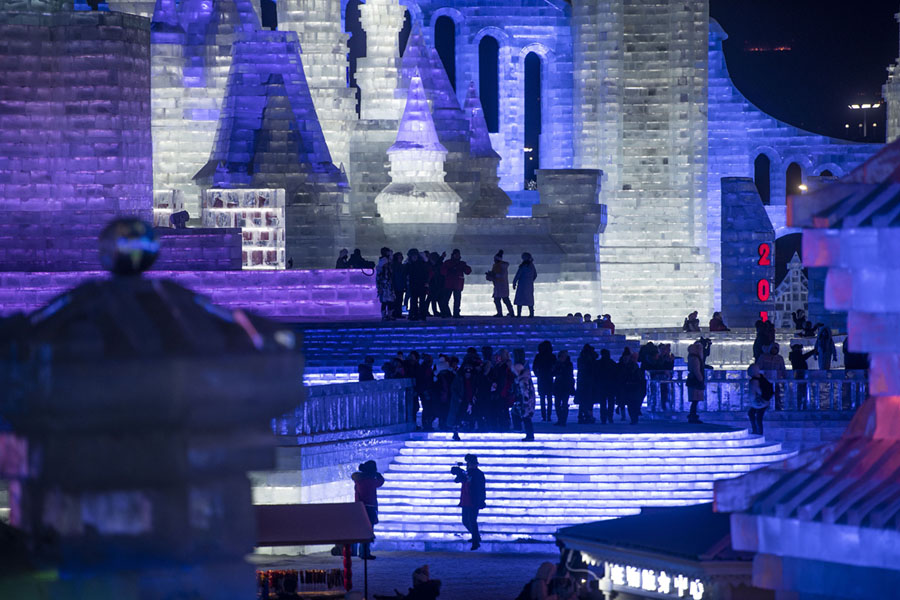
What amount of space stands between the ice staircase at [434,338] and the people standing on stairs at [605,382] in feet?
9.27

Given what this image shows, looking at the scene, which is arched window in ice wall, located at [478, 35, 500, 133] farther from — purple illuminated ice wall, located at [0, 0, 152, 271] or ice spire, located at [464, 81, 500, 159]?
purple illuminated ice wall, located at [0, 0, 152, 271]

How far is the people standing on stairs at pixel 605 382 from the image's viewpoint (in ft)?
66.3

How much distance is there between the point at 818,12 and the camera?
157ft

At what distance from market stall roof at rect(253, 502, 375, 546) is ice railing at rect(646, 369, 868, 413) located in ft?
32.3

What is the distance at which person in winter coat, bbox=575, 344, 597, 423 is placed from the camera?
66.3ft

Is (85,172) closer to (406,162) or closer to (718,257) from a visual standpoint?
(406,162)

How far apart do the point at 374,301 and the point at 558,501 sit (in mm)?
8934

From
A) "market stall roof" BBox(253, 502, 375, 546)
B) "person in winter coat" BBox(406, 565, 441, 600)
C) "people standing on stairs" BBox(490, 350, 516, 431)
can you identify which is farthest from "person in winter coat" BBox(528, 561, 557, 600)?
"people standing on stairs" BBox(490, 350, 516, 431)

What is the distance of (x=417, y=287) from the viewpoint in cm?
2408

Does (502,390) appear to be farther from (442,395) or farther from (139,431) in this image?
(139,431)

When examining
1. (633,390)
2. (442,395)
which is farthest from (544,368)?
(442,395)

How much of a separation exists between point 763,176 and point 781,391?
973 inches

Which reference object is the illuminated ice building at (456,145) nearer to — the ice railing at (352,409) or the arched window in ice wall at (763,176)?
the arched window in ice wall at (763,176)

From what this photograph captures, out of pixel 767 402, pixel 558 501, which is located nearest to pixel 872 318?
pixel 558 501
